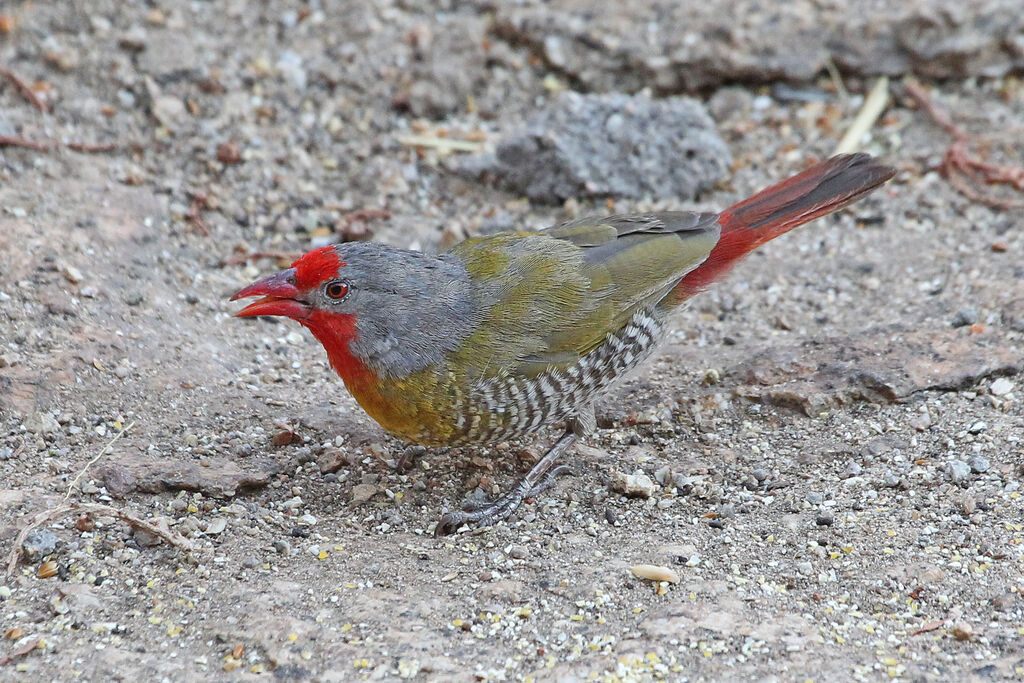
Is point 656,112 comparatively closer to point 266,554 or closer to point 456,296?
point 456,296

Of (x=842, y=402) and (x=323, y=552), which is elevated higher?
(x=842, y=402)

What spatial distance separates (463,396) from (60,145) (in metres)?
2.79

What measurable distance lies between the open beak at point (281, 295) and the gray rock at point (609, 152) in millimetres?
2244

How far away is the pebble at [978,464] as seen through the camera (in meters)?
4.12

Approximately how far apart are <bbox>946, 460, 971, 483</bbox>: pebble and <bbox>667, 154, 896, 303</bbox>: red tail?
3.91ft

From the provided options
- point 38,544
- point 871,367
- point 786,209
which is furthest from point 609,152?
point 38,544

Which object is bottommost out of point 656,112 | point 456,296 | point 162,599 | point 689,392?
point 162,599

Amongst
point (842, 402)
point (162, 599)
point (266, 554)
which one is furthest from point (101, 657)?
point (842, 402)

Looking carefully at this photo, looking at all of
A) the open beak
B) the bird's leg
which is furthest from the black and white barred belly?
the open beak

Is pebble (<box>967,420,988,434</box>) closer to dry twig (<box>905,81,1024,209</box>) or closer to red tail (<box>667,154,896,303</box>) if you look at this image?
red tail (<box>667,154,896,303</box>)

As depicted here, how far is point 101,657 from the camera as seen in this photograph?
126 inches

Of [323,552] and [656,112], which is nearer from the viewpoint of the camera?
[323,552]

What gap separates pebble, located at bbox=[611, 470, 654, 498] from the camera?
4238 mm

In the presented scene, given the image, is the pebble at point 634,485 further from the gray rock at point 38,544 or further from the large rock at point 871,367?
the gray rock at point 38,544
